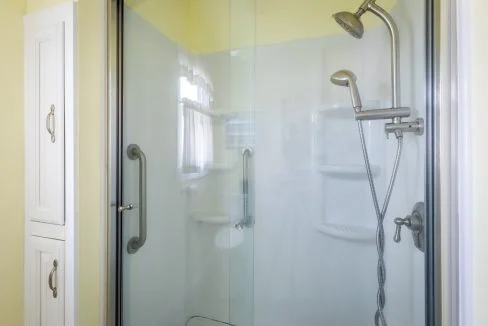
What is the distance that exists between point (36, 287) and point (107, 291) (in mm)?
314

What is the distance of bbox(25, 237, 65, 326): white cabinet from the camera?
1.00 meters

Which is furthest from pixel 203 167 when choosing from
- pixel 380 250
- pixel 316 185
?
pixel 380 250

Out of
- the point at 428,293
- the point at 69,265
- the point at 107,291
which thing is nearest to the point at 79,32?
the point at 69,265

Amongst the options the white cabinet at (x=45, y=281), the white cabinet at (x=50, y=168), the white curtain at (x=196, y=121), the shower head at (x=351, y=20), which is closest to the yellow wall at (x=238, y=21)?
the white curtain at (x=196, y=121)

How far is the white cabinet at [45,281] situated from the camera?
1000mm

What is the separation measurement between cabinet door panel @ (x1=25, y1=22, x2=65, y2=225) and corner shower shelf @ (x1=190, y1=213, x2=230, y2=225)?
69 centimetres

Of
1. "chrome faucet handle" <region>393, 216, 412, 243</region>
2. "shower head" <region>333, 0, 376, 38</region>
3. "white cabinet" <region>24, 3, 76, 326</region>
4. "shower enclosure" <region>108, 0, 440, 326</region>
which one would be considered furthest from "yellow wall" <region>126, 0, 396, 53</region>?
"chrome faucet handle" <region>393, 216, 412, 243</region>

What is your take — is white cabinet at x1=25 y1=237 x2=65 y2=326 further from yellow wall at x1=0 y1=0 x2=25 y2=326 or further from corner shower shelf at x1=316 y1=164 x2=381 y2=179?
corner shower shelf at x1=316 y1=164 x2=381 y2=179

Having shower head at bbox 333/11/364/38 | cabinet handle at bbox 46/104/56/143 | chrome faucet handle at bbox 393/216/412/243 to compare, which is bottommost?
chrome faucet handle at bbox 393/216/412/243

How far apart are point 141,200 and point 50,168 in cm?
37

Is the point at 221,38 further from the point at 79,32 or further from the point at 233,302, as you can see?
the point at 233,302

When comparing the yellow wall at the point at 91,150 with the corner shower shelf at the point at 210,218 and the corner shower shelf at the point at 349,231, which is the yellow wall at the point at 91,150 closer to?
the corner shower shelf at the point at 210,218

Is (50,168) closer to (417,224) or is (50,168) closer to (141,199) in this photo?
(141,199)

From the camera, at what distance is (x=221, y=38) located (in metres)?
1.52
